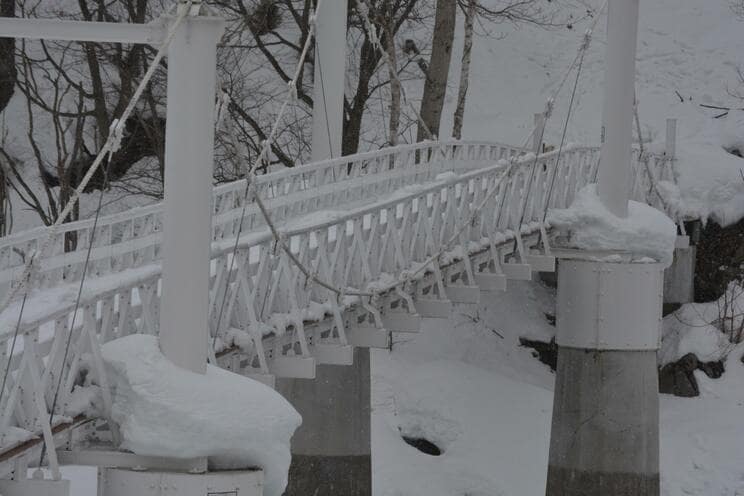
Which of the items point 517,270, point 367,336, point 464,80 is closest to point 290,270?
point 367,336

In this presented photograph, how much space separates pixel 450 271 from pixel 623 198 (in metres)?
5.30

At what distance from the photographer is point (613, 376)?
2259 centimetres

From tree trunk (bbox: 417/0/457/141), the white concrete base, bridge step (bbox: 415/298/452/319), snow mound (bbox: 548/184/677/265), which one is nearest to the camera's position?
the white concrete base

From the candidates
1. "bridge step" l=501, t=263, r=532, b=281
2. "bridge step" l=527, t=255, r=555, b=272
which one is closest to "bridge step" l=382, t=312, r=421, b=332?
"bridge step" l=501, t=263, r=532, b=281

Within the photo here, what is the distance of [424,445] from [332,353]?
409 inches

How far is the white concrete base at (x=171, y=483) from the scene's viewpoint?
11.1 meters

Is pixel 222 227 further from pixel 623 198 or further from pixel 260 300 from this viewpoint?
pixel 623 198

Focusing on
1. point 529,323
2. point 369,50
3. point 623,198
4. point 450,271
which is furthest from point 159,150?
point 450,271

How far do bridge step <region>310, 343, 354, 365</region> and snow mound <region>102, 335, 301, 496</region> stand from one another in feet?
13.3

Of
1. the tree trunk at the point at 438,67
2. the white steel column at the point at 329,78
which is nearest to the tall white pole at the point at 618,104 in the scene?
the white steel column at the point at 329,78

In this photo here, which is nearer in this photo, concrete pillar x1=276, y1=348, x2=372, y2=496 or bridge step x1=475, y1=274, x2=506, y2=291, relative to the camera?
bridge step x1=475, y1=274, x2=506, y2=291

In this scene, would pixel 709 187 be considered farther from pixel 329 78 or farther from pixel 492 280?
pixel 492 280

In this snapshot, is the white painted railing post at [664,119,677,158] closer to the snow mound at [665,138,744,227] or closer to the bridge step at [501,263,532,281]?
the snow mound at [665,138,744,227]

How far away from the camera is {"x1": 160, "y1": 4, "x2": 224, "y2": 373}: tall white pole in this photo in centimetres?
1113
